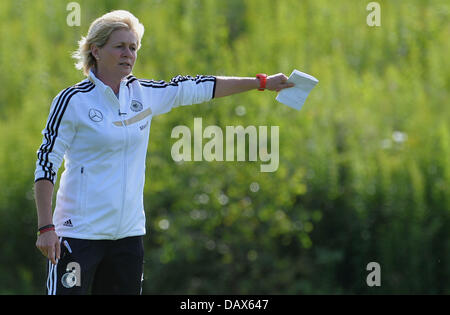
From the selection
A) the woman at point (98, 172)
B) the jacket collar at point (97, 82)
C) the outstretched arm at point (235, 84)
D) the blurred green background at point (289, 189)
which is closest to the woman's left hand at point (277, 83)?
the outstretched arm at point (235, 84)

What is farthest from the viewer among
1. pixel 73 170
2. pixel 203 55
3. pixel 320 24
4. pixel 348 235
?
pixel 320 24

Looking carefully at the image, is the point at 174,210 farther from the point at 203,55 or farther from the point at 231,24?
the point at 231,24

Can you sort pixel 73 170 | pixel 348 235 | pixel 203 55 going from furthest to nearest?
pixel 203 55 → pixel 348 235 → pixel 73 170

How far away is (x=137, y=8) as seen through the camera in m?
9.71

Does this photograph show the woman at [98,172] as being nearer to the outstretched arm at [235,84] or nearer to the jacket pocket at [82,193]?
the jacket pocket at [82,193]

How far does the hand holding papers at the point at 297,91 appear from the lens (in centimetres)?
385

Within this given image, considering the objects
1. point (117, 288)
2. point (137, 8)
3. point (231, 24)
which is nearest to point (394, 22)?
point (231, 24)

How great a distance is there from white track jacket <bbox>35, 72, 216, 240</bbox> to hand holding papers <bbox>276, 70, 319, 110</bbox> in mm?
844

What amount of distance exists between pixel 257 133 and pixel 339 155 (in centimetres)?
89

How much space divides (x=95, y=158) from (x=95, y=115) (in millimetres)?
203

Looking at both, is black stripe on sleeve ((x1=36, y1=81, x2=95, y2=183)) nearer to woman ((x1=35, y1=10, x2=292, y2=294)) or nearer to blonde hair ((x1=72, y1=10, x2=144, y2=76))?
woman ((x1=35, y1=10, x2=292, y2=294))

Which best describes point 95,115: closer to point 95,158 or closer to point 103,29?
point 95,158

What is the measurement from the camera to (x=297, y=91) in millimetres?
3879

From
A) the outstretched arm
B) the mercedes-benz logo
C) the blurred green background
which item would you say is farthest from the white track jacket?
the blurred green background
